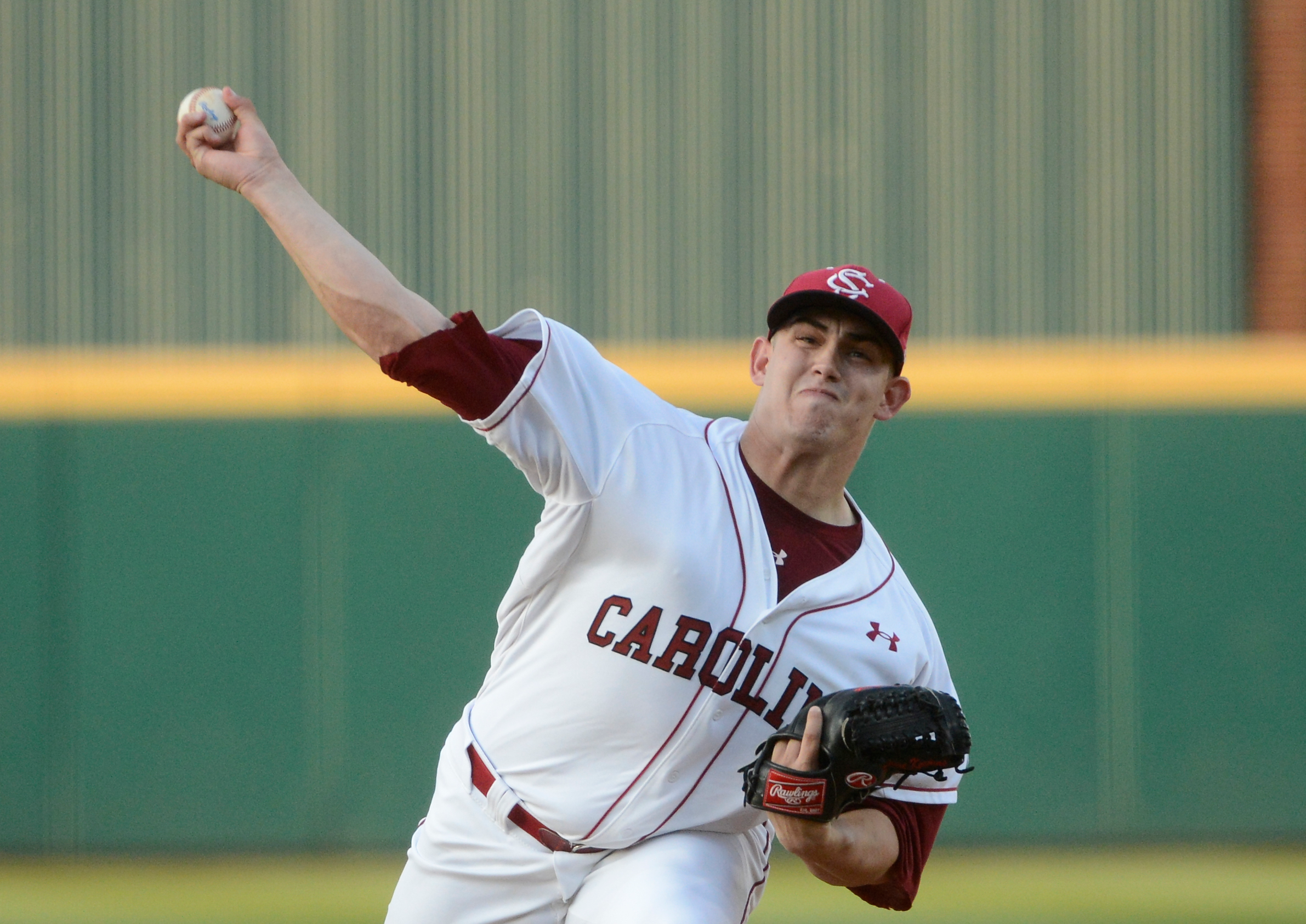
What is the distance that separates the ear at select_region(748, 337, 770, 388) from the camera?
2.76 metres

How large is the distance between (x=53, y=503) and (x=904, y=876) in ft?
14.3

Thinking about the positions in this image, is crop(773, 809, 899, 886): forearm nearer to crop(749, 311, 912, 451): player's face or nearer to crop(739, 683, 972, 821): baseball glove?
crop(739, 683, 972, 821): baseball glove

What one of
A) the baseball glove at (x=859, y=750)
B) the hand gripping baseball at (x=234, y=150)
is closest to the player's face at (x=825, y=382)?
the baseball glove at (x=859, y=750)

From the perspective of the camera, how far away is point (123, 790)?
5.62 meters

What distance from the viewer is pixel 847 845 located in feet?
7.84

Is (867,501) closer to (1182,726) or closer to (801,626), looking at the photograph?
(1182,726)

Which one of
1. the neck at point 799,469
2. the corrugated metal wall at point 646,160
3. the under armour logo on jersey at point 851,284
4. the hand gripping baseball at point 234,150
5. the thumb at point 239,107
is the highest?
the corrugated metal wall at point 646,160

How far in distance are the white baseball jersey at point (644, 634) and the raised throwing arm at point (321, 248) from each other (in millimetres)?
259

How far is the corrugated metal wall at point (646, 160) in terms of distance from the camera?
6.98 meters

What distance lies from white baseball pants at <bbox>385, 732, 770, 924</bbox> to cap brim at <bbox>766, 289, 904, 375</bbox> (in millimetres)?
973

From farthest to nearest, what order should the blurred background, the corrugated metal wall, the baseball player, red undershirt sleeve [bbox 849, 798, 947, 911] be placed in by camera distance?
the corrugated metal wall
the blurred background
red undershirt sleeve [bbox 849, 798, 947, 911]
the baseball player

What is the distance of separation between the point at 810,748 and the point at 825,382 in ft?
2.27

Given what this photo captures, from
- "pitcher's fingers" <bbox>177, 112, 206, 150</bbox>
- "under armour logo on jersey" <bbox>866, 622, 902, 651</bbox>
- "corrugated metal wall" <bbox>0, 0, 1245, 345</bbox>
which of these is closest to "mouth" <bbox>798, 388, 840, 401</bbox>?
"under armour logo on jersey" <bbox>866, 622, 902, 651</bbox>

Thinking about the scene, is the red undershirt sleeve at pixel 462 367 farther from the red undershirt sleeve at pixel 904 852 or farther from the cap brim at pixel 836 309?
the red undershirt sleeve at pixel 904 852
